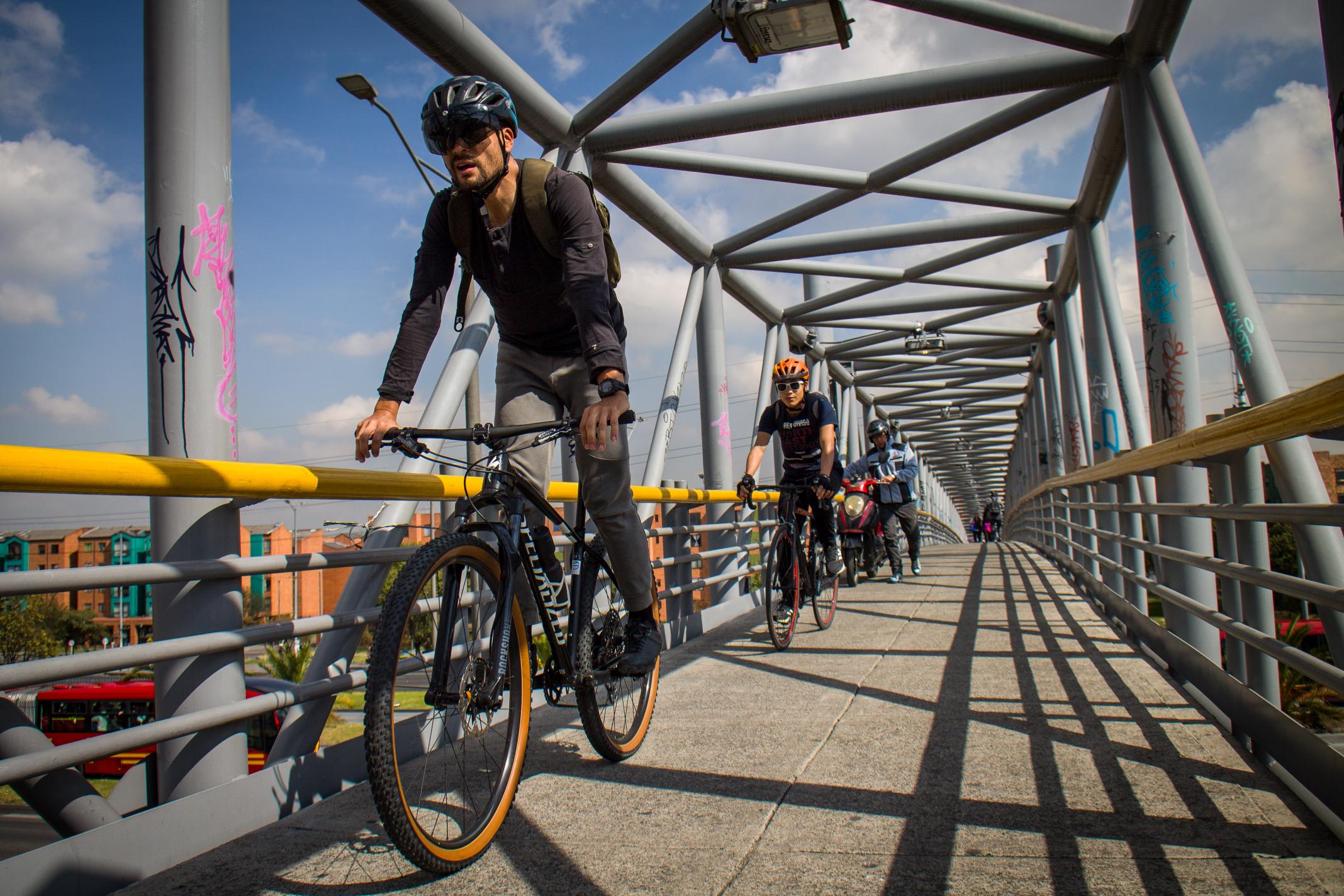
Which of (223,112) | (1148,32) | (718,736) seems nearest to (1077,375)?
(1148,32)

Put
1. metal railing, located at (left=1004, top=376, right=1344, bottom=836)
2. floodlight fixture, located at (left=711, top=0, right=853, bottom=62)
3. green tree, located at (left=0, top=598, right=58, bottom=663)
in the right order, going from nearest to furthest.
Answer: green tree, located at (left=0, top=598, right=58, bottom=663) < metal railing, located at (left=1004, top=376, right=1344, bottom=836) < floodlight fixture, located at (left=711, top=0, right=853, bottom=62)

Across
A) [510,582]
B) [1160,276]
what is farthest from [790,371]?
[510,582]

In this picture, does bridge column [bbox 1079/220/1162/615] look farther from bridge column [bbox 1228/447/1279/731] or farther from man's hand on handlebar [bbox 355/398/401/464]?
man's hand on handlebar [bbox 355/398/401/464]

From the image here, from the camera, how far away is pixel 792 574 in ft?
18.4

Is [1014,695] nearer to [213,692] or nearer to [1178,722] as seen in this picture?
[1178,722]

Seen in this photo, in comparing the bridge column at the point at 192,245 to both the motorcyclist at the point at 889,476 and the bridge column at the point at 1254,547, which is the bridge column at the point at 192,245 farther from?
the motorcyclist at the point at 889,476

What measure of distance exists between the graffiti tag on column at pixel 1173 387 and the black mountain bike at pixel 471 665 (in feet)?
16.5

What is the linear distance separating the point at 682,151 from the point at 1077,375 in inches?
334

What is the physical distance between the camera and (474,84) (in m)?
2.52

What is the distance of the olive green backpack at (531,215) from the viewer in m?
2.58

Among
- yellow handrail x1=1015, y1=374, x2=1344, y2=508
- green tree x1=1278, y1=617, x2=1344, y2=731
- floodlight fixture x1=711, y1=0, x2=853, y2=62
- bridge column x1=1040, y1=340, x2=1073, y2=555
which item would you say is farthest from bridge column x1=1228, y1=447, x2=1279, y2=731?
bridge column x1=1040, y1=340, x2=1073, y2=555

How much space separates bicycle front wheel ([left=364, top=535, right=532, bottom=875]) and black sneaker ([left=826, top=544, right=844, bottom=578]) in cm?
419

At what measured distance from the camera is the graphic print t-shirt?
6.20m

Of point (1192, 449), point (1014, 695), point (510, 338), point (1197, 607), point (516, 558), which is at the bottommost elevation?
point (1014, 695)
